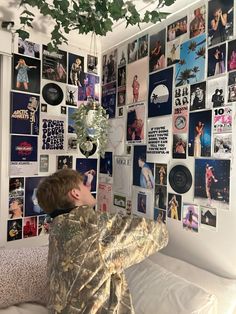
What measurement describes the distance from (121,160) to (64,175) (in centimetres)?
76

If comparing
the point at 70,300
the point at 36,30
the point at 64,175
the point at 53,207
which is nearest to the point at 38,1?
the point at 36,30

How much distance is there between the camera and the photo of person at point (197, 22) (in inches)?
48.9

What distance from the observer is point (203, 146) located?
123cm

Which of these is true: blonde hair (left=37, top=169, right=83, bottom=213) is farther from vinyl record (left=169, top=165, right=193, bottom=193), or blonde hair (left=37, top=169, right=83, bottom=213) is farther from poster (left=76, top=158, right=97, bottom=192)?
poster (left=76, top=158, right=97, bottom=192)

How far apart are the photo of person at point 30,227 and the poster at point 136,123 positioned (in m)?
0.71

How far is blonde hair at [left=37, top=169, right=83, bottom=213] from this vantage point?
0.91m

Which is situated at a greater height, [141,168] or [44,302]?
[141,168]

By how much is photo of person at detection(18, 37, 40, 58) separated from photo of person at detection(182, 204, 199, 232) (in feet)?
3.74

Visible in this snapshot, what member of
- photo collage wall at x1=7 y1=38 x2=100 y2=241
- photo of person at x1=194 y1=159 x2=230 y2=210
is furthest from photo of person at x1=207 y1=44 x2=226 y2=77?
photo collage wall at x1=7 y1=38 x2=100 y2=241

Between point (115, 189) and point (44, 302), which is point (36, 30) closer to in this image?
point (115, 189)

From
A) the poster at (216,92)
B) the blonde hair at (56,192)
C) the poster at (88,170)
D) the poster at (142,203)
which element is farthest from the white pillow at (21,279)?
the poster at (216,92)

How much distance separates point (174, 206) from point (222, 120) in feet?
1.50

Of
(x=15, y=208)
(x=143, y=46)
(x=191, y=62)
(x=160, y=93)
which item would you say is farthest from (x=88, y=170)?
(x=191, y=62)

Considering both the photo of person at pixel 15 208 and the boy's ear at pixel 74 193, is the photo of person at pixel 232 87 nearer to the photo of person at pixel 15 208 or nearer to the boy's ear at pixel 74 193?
the boy's ear at pixel 74 193
